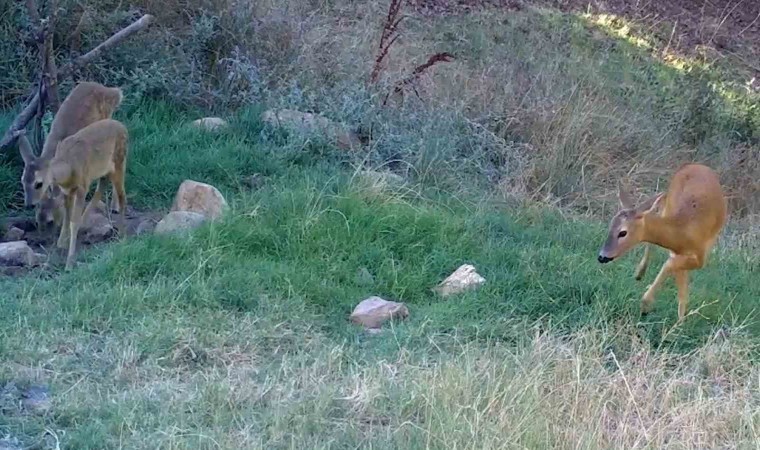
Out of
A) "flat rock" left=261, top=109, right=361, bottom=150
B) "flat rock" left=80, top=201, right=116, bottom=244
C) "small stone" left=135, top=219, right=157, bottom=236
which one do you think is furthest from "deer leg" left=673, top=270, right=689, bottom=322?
"flat rock" left=80, top=201, right=116, bottom=244

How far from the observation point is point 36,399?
5.33m

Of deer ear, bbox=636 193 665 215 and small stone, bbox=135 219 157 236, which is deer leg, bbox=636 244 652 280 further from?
small stone, bbox=135 219 157 236

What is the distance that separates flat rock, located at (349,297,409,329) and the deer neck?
1575mm

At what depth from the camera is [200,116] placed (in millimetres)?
10109

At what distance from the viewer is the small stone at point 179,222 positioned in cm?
766

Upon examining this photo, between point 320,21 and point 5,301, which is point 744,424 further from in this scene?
point 320,21

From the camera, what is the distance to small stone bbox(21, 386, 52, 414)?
5207 millimetres

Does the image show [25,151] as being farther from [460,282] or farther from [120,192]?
[460,282]

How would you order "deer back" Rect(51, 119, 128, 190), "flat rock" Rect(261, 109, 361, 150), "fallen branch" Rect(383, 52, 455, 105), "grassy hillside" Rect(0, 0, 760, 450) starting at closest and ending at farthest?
1. "grassy hillside" Rect(0, 0, 760, 450)
2. "deer back" Rect(51, 119, 128, 190)
3. "flat rock" Rect(261, 109, 361, 150)
4. "fallen branch" Rect(383, 52, 455, 105)

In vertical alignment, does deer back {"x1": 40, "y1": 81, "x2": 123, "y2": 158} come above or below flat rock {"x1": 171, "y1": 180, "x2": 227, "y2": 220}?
above

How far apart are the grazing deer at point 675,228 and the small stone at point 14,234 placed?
4053mm

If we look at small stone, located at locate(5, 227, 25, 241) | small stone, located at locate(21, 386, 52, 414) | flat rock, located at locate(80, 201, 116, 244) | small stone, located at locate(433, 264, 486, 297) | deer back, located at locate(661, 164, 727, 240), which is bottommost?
small stone, located at locate(5, 227, 25, 241)

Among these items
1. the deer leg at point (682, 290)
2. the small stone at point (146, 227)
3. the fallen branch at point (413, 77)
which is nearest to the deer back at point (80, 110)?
the small stone at point (146, 227)

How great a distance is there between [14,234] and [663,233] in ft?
14.6
